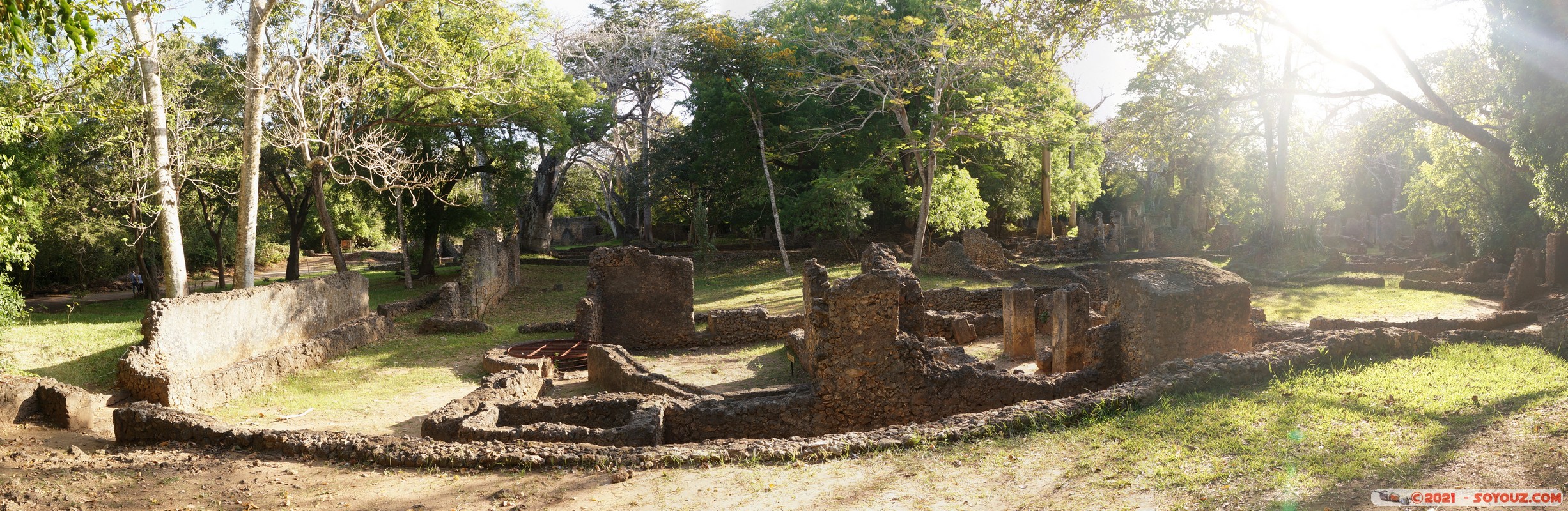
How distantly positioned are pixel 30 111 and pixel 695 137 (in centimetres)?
2240

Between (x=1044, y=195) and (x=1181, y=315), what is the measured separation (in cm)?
2910

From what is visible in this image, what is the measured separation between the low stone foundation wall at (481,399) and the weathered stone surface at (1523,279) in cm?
1861

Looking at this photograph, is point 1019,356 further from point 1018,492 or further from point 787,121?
point 787,121

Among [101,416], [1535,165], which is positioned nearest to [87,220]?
[101,416]

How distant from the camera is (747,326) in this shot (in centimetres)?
1603

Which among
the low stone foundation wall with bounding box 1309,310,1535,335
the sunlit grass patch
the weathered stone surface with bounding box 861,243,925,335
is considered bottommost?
the low stone foundation wall with bounding box 1309,310,1535,335

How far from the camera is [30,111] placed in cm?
1189

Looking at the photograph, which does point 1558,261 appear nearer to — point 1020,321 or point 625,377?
point 1020,321

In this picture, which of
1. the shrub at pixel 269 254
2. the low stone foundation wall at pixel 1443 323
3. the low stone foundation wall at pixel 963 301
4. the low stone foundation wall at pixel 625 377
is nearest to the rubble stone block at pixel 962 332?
the low stone foundation wall at pixel 963 301

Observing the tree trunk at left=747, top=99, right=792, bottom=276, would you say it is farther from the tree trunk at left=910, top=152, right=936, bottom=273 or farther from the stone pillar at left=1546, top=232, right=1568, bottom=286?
the stone pillar at left=1546, top=232, right=1568, bottom=286

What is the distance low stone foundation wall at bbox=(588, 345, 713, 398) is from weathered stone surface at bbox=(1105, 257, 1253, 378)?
4.98 meters

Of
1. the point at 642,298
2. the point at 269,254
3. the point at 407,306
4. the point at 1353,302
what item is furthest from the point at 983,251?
the point at 269,254

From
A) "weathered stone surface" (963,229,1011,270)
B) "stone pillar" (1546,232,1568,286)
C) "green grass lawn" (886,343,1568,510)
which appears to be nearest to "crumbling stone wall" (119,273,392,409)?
"green grass lawn" (886,343,1568,510)

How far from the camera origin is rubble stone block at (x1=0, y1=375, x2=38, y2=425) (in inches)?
351
